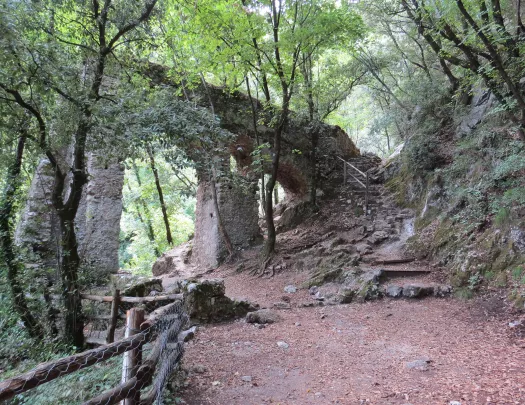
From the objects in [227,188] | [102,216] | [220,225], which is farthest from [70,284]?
[227,188]

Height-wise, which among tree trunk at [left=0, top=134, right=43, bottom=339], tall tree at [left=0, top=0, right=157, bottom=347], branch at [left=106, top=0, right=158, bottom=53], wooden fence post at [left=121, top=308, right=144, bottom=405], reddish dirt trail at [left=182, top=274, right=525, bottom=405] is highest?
branch at [left=106, top=0, right=158, bottom=53]

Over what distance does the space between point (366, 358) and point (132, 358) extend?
292 centimetres

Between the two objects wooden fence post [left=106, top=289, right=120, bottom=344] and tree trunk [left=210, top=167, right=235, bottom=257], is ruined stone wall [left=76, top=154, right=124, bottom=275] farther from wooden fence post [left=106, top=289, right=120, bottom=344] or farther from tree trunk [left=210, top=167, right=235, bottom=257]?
wooden fence post [left=106, top=289, right=120, bottom=344]

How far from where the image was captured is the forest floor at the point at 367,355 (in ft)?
10.0

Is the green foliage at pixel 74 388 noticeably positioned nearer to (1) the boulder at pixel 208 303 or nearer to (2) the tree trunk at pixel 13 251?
(2) the tree trunk at pixel 13 251

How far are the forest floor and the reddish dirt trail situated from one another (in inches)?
0.4

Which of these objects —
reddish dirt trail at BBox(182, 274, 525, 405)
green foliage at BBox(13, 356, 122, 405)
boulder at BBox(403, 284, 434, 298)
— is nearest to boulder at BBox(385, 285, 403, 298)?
boulder at BBox(403, 284, 434, 298)

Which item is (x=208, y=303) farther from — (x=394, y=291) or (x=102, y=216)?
(x=102, y=216)

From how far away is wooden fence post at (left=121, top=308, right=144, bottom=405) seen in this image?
2.18 m

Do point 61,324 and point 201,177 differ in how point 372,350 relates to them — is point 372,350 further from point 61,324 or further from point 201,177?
point 201,177

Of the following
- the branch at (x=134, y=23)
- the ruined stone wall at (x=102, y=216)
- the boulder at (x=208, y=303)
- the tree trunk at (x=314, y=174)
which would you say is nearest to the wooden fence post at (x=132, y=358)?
the boulder at (x=208, y=303)

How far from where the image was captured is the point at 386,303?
6.05m

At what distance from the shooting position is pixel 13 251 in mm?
4238

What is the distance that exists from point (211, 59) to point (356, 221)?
21.1 feet
